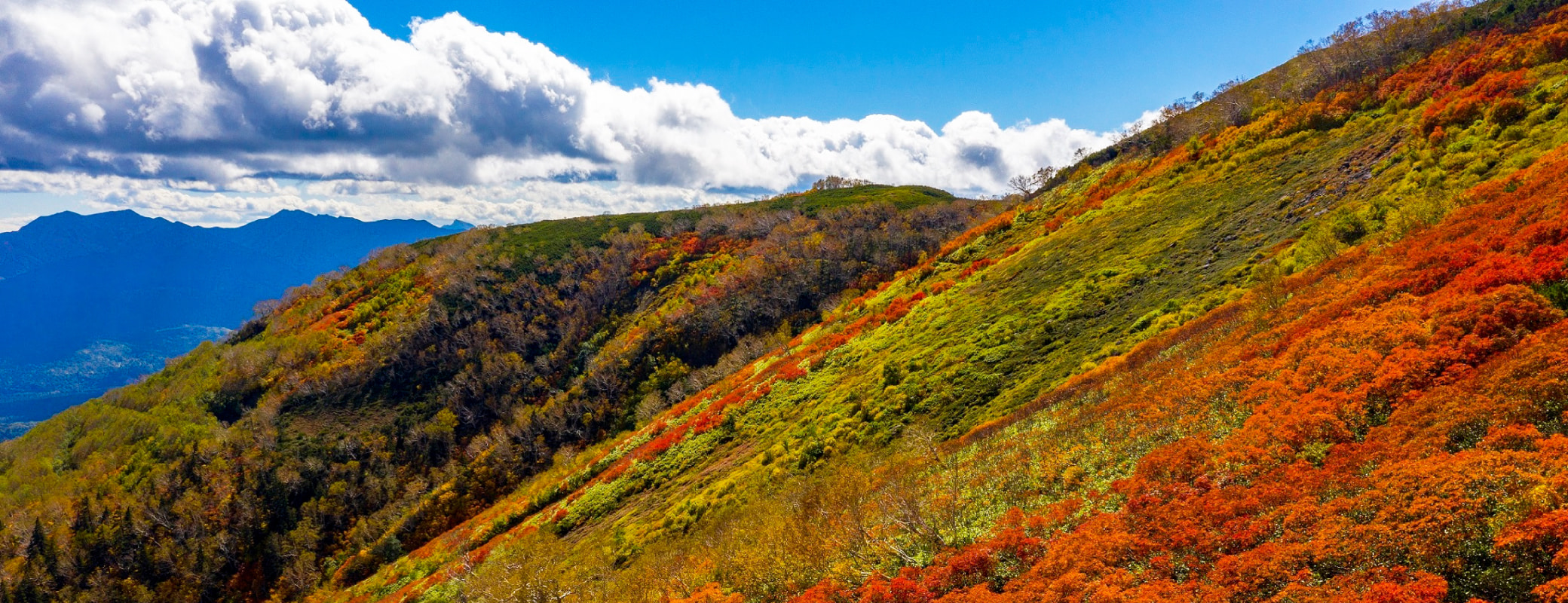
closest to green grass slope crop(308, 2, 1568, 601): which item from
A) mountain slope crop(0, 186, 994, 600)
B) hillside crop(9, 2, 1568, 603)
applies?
hillside crop(9, 2, 1568, 603)

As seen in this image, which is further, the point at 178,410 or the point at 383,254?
the point at 383,254

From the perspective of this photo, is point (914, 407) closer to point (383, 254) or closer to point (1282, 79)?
point (1282, 79)

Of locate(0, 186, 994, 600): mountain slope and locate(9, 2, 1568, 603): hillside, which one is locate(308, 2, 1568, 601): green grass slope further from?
locate(0, 186, 994, 600): mountain slope

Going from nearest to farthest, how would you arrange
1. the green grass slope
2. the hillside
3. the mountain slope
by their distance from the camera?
1. the hillside
2. the green grass slope
3. the mountain slope

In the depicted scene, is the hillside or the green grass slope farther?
the green grass slope

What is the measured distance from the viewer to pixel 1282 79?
76.3 meters

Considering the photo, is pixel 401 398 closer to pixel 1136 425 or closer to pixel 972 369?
pixel 972 369

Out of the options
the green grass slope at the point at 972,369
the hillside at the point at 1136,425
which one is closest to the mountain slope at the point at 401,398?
the hillside at the point at 1136,425

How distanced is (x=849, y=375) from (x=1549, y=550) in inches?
1326

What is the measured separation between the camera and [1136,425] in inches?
718

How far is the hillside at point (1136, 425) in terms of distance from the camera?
1153 centimetres

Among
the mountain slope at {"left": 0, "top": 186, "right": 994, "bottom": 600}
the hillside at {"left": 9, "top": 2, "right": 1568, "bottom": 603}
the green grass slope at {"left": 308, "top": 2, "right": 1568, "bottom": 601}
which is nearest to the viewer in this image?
the hillside at {"left": 9, "top": 2, "right": 1568, "bottom": 603}

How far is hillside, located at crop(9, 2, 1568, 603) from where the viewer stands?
1153 centimetres

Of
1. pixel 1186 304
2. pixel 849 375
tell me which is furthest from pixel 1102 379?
pixel 849 375
